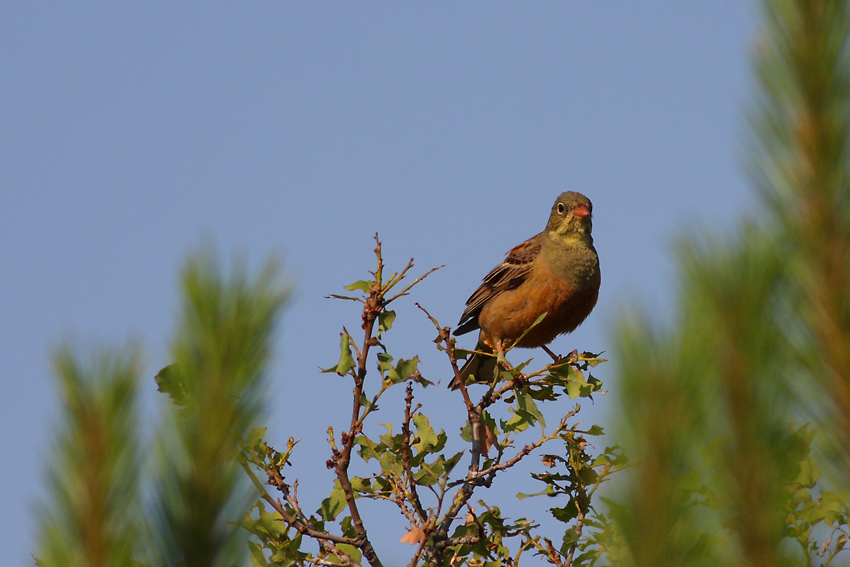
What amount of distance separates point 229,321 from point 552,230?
7429 mm

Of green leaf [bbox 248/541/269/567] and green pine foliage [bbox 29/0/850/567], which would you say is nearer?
green pine foliage [bbox 29/0/850/567]

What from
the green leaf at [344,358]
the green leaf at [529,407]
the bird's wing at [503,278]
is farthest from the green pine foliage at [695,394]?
the bird's wing at [503,278]

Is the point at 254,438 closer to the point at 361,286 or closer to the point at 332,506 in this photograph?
the point at 361,286

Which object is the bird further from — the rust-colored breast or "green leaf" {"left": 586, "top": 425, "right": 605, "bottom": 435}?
"green leaf" {"left": 586, "top": 425, "right": 605, "bottom": 435}

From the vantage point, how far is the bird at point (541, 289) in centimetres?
816

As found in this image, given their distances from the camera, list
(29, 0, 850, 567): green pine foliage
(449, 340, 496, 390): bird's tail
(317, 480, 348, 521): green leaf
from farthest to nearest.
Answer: (449, 340, 496, 390): bird's tail
(317, 480, 348, 521): green leaf
(29, 0, 850, 567): green pine foliage

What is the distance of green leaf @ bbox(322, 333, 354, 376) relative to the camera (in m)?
4.00

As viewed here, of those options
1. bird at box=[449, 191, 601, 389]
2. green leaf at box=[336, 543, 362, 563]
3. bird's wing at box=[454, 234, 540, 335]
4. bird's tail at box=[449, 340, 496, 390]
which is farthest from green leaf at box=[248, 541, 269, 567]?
bird's wing at box=[454, 234, 540, 335]

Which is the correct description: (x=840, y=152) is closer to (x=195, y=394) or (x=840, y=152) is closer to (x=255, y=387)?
(x=255, y=387)

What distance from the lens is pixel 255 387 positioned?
78.8 inches

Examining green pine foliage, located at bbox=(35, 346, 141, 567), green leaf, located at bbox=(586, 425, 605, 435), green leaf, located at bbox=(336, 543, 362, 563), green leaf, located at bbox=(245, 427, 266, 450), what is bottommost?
green pine foliage, located at bbox=(35, 346, 141, 567)

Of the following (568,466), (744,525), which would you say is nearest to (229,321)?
(744,525)

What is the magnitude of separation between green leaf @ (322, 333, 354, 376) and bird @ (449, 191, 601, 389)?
12.1 feet

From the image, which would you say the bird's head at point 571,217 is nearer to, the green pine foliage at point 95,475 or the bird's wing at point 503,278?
the bird's wing at point 503,278
